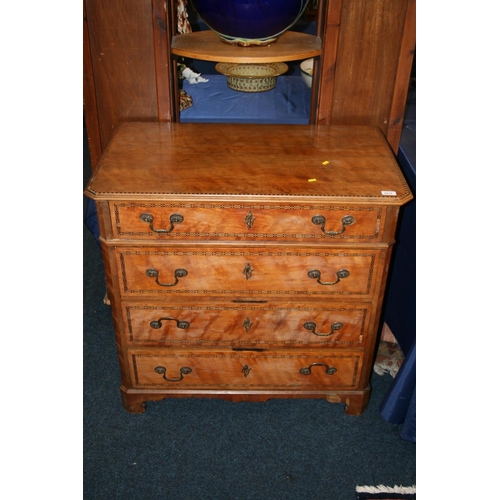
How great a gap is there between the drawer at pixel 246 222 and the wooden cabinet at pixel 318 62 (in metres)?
0.56

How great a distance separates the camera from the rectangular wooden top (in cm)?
162

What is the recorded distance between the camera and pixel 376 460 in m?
2.02

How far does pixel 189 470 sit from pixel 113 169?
3.73ft

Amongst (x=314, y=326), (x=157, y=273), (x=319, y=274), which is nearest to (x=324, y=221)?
(x=319, y=274)

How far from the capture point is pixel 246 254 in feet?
5.76

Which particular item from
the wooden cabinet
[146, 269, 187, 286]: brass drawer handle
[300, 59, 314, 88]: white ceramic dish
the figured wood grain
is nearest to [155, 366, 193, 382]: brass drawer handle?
[146, 269, 187, 286]: brass drawer handle

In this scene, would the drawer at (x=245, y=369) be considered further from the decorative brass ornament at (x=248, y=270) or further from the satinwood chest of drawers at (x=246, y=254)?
the decorative brass ornament at (x=248, y=270)

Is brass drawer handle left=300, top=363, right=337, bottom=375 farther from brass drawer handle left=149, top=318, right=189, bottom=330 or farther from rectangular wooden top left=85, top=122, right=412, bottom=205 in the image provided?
rectangular wooden top left=85, top=122, right=412, bottom=205

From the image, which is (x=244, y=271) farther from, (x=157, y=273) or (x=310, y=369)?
(x=310, y=369)

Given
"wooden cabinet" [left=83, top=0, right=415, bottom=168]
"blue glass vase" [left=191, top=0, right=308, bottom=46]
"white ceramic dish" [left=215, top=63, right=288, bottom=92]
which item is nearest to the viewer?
"blue glass vase" [left=191, top=0, right=308, bottom=46]

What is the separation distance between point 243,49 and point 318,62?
0.31 metres

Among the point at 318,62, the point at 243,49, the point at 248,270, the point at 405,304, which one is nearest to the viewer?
the point at 248,270

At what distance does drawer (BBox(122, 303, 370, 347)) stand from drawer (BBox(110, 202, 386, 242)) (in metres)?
0.29

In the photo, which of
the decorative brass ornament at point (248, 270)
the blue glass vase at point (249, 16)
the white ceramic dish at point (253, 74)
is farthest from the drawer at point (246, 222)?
the white ceramic dish at point (253, 74)
